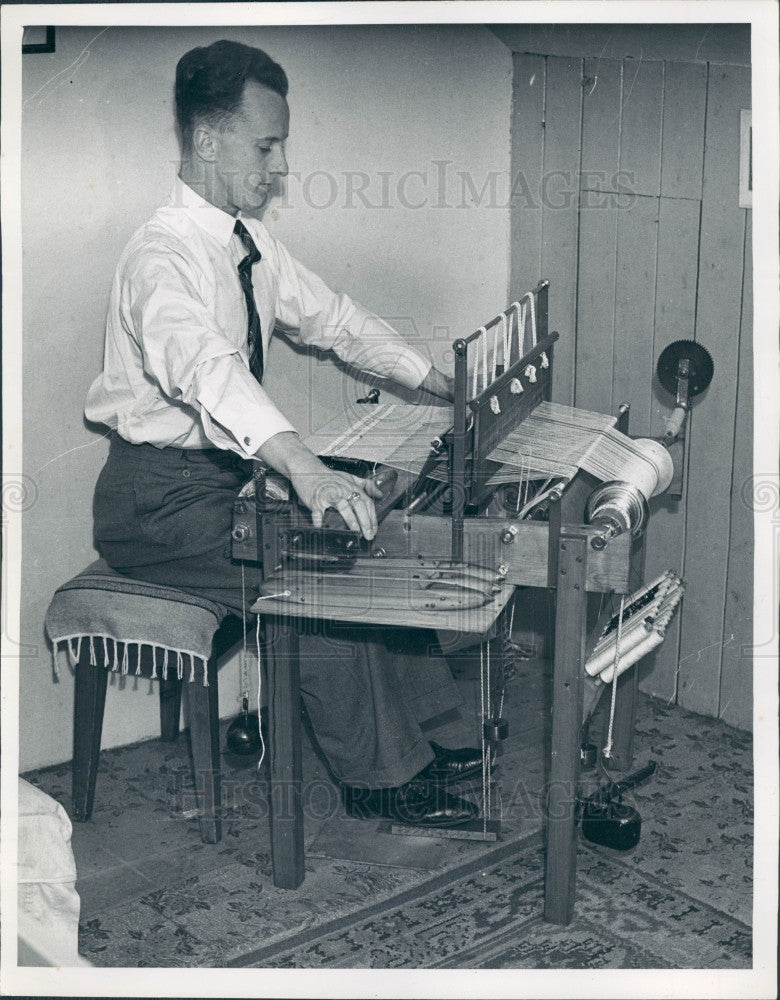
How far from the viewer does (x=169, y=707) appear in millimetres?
3432

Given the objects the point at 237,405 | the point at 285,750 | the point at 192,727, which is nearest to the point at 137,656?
the point at 192,727

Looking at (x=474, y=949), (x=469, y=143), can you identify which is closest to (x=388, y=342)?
(x=469, y=143)

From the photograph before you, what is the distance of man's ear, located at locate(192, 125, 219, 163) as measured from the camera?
Answer: 9.35 feet

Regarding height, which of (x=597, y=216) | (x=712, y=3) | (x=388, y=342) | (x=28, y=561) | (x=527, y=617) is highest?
(x=712, y=3)

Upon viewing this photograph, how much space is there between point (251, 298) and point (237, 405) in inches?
24.9

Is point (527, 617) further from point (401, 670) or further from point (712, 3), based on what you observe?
point (712, 3)

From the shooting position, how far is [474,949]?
2549mm

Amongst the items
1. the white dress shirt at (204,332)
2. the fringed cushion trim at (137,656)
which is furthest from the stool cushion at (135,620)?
the white dress shirt at (204,332)

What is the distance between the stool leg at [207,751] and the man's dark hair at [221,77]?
3.86 feet

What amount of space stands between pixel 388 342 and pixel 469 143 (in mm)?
672

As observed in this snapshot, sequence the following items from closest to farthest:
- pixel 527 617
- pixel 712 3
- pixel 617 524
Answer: pixel 712 3, pixel 617 524, pixel 527 617

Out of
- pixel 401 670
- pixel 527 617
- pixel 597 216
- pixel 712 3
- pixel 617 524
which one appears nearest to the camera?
pixel 712 3

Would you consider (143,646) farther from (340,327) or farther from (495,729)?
(340,327)

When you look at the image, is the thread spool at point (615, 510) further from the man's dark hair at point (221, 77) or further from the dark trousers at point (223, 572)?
the man's dark hair at point (221, 77)
